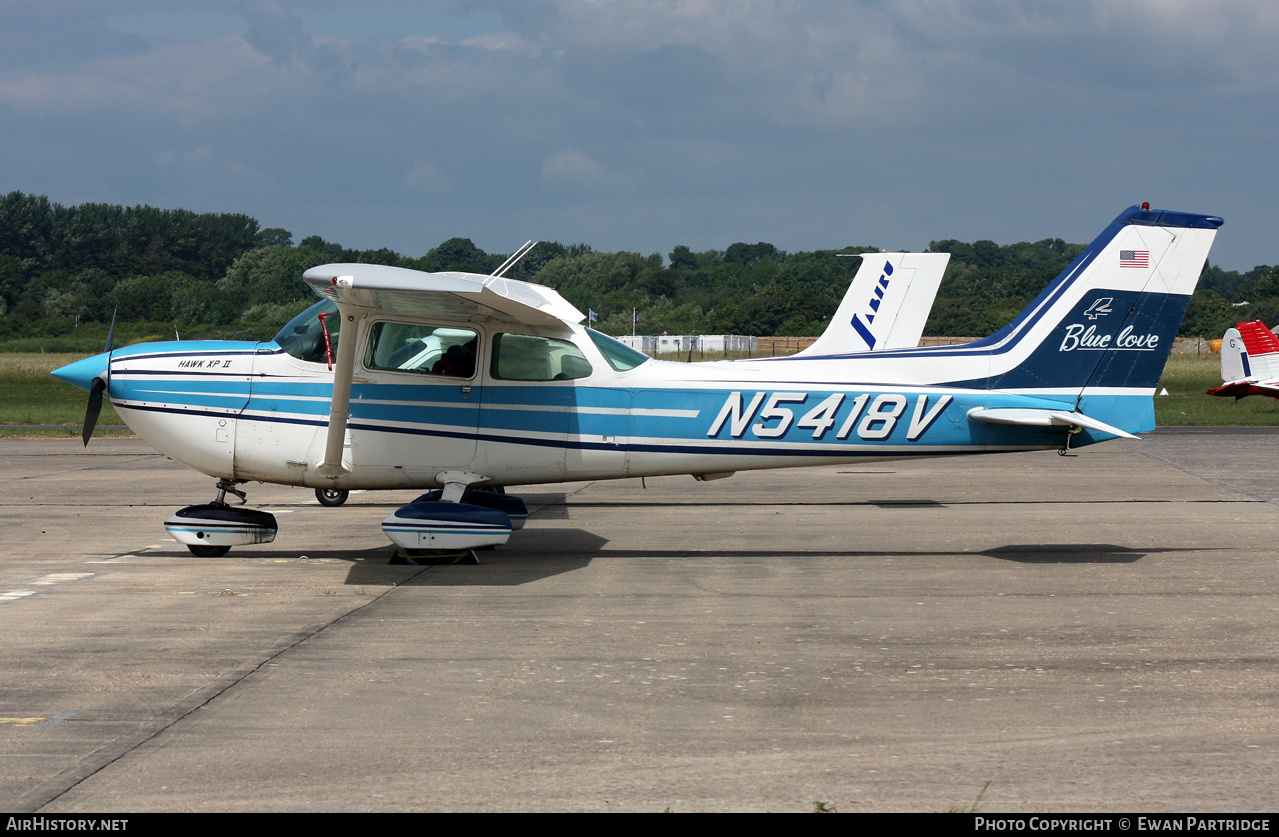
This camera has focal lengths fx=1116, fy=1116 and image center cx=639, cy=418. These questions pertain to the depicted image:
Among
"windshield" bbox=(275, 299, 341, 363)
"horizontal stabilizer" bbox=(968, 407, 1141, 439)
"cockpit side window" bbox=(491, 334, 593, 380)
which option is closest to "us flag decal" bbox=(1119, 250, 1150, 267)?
"horizontal stabilizer" bbox=(968, 407, 1141, 439)

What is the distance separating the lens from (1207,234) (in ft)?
31.0

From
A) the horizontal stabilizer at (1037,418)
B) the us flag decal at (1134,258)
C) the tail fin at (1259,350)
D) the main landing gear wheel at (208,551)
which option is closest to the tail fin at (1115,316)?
the us flag decal at (1134,258)

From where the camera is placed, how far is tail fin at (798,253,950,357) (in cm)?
1894

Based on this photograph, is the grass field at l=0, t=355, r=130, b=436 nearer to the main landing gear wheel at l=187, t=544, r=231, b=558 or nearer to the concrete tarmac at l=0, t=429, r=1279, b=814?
the concrete tarmac at l=0, t=429, r=1279, b=814

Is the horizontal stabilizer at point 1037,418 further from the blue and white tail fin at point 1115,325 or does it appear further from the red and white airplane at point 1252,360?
the red and white airplane at point 1252,360

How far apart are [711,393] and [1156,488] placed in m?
8.02

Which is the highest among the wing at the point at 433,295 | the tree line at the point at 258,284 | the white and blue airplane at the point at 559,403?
the tree line at the point at 258,284

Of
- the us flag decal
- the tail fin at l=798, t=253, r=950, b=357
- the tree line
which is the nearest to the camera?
the us flag decal

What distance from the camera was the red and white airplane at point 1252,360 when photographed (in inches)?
1092

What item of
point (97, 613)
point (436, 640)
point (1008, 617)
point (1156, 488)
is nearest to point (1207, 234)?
point (1008, 617)

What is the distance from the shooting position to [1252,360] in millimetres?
27969

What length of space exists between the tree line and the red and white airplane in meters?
37.0

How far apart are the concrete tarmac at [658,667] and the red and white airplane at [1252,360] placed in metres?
18.1

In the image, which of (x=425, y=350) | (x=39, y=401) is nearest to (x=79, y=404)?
(x=39, y=401)
